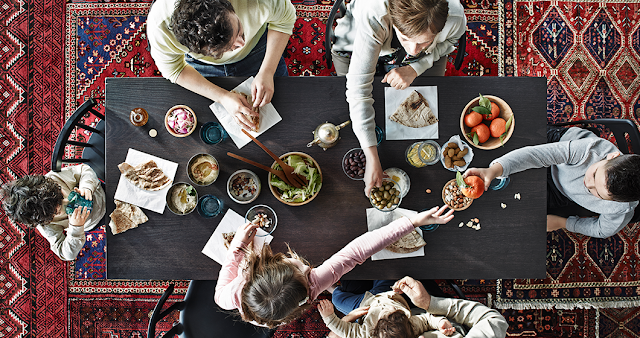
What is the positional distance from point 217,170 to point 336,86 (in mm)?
758

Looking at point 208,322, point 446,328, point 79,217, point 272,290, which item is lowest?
point 208,322

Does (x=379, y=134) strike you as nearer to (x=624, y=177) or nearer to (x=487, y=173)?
(x=487, y=173)

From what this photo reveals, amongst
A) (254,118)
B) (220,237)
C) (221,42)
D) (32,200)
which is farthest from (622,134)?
(32,200)

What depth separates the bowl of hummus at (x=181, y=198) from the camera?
1.75 metres

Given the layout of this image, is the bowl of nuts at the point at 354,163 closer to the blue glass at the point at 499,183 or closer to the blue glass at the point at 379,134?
the blue glass at the point at 379,134

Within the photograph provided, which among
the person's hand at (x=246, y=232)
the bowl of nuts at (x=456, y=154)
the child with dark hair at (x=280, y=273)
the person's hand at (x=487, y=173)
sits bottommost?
the child with dark hair at (x=280, y=273)

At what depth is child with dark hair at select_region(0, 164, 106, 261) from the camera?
1713mm

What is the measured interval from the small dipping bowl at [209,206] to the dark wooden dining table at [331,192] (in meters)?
0.03

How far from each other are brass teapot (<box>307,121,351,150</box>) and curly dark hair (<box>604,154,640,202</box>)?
130cm

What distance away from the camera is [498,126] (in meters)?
1.69

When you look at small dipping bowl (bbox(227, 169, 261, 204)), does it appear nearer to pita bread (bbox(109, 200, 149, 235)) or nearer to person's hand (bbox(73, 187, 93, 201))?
pita bread (bbox(109, 200, 149, 235))

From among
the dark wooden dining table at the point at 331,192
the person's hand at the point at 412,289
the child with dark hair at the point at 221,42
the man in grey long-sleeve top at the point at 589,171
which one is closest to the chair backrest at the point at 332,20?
the child with dark hair at the point at 221,42

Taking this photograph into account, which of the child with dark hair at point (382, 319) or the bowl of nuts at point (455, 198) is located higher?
the bowl of nuts at point (455, 198)

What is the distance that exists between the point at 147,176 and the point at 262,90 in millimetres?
753
